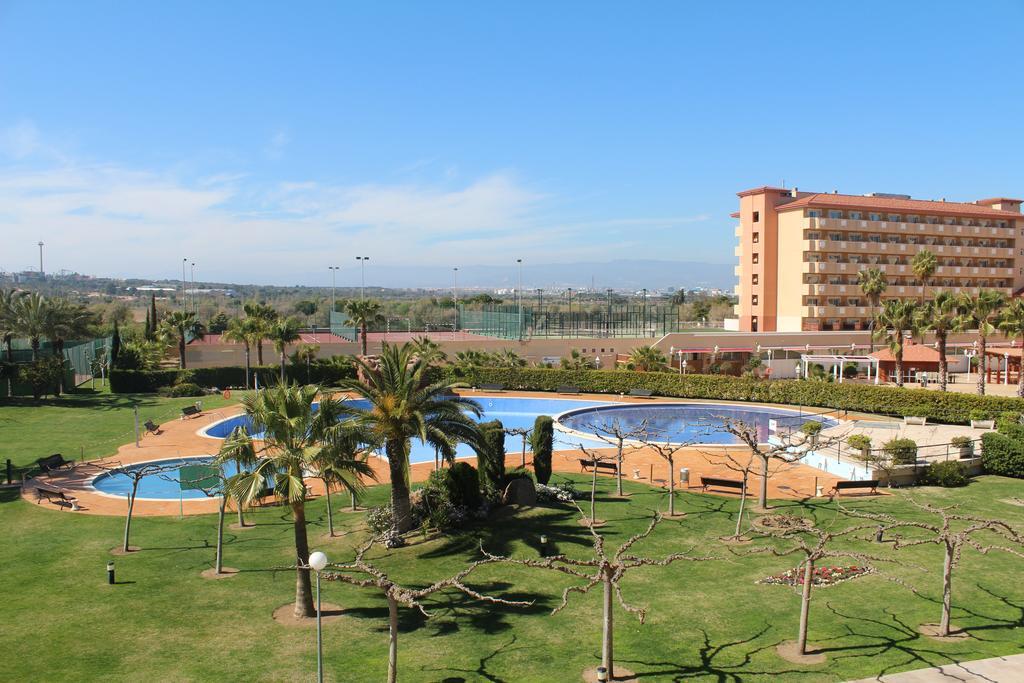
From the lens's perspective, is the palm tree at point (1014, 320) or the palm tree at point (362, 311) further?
the palm tree at point (362, 311)

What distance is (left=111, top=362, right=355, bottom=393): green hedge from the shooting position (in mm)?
48094

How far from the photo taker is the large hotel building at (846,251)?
67.8m

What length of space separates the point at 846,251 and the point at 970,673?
62.2m

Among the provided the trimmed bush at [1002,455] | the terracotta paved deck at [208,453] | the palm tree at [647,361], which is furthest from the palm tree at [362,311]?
the trimmed bush at [1002,455]

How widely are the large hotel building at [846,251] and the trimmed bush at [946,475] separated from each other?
4425cm

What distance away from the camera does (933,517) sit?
21.1 metres

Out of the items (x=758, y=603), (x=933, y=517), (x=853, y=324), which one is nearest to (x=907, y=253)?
(x=853, y=324)

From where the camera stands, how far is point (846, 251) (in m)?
68.2

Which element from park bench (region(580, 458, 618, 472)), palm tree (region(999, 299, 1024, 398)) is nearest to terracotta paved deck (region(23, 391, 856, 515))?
park bench (region(580, 458, 618, 472))

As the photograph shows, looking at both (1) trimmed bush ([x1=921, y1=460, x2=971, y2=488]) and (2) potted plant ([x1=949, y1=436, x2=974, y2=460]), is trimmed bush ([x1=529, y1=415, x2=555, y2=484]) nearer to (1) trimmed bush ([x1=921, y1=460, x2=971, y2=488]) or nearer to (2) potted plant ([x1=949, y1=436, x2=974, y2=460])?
(1) trimmed bush ([x1=921, y1=460, x2=971, y2=488])

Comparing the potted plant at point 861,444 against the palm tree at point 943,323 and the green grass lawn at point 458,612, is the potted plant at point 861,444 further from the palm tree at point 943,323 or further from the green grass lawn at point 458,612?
the palm tree at point 943,323

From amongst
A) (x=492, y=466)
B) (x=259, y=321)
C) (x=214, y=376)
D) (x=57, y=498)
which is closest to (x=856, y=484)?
(x=492, y=466)

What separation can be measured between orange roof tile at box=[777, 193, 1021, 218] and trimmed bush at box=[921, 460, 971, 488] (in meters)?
45.3

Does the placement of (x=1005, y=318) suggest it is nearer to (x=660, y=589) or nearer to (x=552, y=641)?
(x=660, y=589)
